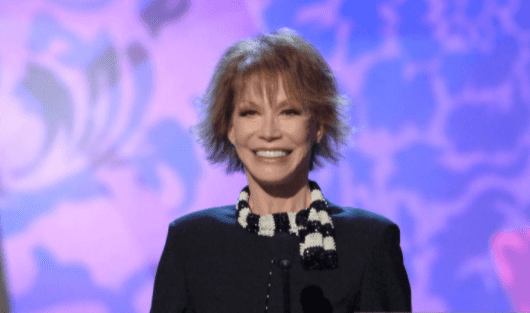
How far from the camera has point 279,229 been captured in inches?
50.5

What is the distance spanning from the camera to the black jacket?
47.3 inches

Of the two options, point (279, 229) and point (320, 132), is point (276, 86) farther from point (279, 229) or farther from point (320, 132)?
point (279, 229)

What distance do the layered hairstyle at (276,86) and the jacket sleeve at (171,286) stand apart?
304 millimetres

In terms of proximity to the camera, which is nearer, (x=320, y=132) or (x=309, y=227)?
(x=309, y=227)

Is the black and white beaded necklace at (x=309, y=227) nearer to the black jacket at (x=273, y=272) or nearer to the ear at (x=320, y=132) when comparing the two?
the black jacket at (x=273, y=272)

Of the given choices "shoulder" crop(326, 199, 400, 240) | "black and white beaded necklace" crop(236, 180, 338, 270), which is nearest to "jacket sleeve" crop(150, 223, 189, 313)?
"black and white beaded necklace" crop(236, 180, 338, 270)

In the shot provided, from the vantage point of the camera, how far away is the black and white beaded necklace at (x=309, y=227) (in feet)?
3.97

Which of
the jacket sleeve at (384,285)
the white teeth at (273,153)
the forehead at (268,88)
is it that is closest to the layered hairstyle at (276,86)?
the forehead at (268,88)

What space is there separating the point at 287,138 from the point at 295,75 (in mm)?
146

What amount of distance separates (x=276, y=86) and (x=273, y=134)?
0.11 m

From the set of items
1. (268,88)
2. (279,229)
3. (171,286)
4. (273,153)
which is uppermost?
(268,88)

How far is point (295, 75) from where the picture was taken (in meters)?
1.24

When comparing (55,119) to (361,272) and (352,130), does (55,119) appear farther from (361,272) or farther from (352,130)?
(361,272)

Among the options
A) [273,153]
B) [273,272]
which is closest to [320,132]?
[273,153]
